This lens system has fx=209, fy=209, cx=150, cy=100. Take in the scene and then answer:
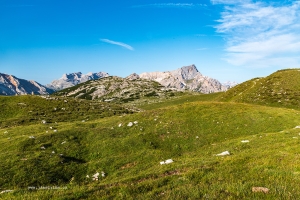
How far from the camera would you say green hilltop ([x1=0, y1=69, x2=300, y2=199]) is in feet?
34.7

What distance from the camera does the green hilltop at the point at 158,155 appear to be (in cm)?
1058

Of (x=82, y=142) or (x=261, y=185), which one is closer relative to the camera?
(x=261, y=185)

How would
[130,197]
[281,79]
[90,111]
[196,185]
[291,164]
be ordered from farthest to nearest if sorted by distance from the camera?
[281,79]
[90,111]
[291,164]
[196,185]
[130,197]

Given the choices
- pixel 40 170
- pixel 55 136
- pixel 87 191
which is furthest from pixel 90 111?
pixel 87 191

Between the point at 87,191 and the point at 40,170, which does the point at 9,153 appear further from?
the point at 87,191

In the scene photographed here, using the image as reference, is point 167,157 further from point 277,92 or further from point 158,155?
point 277,92

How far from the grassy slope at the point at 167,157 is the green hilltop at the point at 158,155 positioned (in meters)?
0.05

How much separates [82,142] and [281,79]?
78.3 meters

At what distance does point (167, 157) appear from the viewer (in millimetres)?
25812

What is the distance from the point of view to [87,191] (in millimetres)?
11102

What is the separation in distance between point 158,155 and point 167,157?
3.95 feet

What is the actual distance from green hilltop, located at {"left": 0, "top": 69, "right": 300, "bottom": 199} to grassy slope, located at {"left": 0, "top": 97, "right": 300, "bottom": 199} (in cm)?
5

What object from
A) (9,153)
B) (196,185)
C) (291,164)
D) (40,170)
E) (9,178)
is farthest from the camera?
(9,153)

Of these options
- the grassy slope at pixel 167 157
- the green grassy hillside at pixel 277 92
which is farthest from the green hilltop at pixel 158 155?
the green grassy hillside at pixel 277 92
